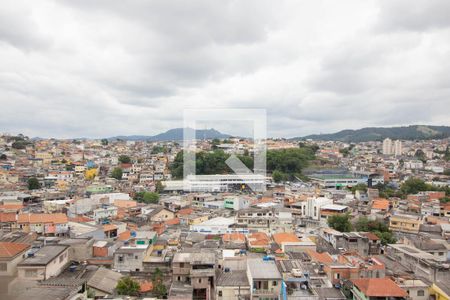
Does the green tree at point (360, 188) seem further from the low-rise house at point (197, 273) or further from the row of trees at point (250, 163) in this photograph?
the low-rise house at point (197, 273)

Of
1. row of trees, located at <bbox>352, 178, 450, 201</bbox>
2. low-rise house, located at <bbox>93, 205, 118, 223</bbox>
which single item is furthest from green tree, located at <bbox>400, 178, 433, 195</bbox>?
low-rise house, located at <bbox>93, 205, 118, 223</bbox>

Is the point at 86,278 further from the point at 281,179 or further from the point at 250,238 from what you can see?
the point at 281,179

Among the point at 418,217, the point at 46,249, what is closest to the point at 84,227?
the point at 46,249

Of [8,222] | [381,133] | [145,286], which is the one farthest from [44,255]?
[381,133]

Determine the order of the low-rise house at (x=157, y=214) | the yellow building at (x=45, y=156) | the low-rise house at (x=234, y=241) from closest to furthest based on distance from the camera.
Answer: the low-rise house at (x=234, y=241), the low-rise house at (x=157, y=214), the yellow building at (x=45, y=156)

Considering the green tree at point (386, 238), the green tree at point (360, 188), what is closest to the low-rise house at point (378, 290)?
the green tree at point (386, 238)

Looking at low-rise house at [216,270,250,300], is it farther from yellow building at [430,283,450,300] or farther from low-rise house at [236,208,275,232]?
low-rise house at [236,208,275,232]
